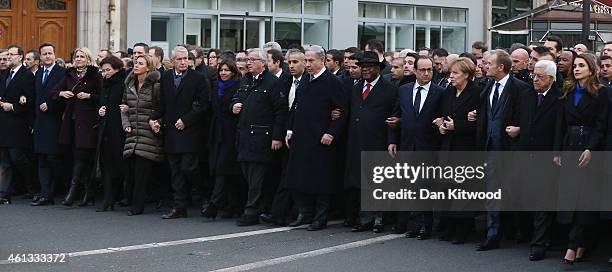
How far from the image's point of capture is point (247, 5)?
2797 cm

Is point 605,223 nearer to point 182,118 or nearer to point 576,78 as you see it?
point 576,78

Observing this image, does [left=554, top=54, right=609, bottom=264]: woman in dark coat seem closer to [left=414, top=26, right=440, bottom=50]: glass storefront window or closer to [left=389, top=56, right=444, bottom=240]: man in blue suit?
[left=389, top=56, right=444, bottom=240]: man in blue suit

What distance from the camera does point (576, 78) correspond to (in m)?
10.7

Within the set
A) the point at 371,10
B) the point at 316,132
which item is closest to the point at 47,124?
the point at 316,132

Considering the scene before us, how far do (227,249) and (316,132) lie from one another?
82.1 inches

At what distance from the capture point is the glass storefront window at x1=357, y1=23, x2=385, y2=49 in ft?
100

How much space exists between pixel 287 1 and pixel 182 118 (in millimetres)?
15391

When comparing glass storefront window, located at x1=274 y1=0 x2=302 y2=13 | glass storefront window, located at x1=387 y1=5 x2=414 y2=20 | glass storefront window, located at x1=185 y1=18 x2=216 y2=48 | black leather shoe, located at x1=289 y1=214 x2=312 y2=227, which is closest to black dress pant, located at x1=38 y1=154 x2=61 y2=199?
black leather shoe, located at x1=289 y1=214 x2=312 y2=227

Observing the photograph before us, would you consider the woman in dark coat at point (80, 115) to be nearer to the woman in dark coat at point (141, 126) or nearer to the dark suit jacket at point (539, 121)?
the woman in dark coat at point (141, 126)

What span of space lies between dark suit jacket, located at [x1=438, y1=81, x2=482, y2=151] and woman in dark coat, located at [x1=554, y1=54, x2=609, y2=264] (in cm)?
130

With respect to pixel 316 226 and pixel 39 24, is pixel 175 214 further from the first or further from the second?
pixel 39 24

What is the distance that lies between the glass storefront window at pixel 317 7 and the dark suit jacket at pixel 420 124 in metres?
17.2

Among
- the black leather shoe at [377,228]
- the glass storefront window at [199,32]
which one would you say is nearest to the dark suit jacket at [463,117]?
the black leather shoe at [377,228]

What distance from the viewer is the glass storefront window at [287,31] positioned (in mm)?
28719
